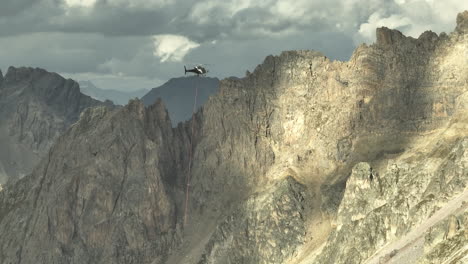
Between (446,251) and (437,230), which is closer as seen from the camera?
(446,251)

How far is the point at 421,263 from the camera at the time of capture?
16112cm

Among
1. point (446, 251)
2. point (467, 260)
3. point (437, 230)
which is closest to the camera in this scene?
point (467, 260)

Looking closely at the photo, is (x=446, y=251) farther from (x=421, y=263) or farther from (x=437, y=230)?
(x=437, y=230)

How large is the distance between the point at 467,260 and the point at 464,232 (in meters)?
24.1

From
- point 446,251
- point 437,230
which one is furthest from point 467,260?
point 437,230

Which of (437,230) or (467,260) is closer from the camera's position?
(467,260)

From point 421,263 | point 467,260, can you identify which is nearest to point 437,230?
point 421,263

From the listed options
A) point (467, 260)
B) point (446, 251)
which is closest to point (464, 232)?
point (446, 251)

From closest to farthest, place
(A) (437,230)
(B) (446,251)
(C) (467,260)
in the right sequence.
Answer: (C) (467,260), (B) (446,251), (A) (437,230)

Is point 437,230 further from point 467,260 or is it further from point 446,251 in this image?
point 467,260

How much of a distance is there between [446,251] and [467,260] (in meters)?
20.0

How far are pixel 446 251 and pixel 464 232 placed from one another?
5805 millimetres

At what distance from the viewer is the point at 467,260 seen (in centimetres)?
13550

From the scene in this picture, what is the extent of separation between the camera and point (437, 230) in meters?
190
